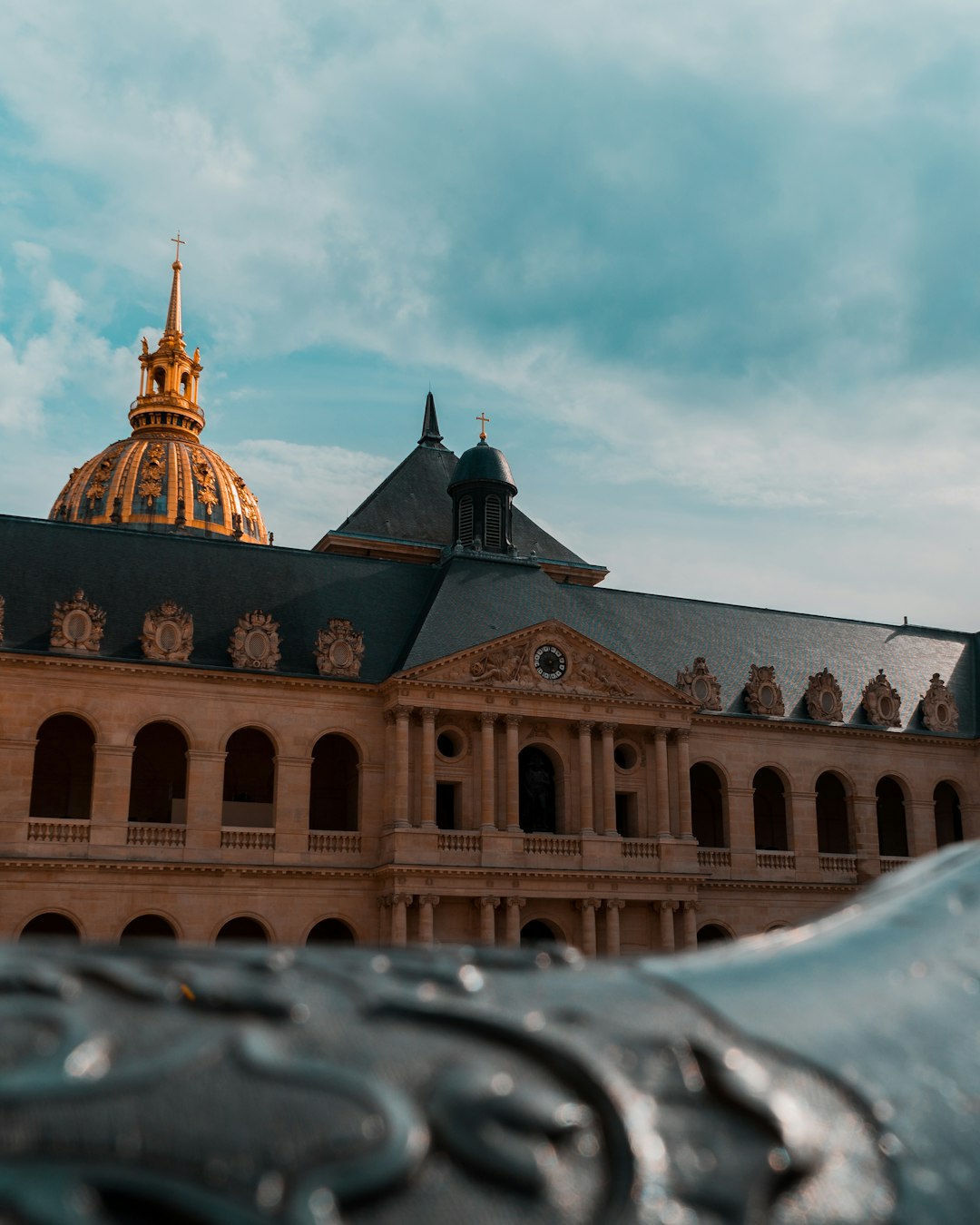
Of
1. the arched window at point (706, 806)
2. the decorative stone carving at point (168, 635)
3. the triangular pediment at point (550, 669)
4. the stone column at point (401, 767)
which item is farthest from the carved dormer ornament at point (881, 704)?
the decorative stone carving at point (168, 635)

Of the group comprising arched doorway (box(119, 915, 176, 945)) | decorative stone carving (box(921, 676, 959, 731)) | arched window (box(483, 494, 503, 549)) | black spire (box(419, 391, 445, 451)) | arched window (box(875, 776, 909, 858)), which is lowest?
arched doorway (box(119, 915, 176, 945))

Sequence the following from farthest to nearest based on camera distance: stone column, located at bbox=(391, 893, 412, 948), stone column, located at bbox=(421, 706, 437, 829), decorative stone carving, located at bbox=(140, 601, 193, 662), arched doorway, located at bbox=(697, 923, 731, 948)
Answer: arched doorway, located at bbox=(697, 923, 731, 948), stone column, located at bbox=(421, 706, 437, 829), decorative stone carving, located at bbox=(140, 601, 193, 662), stone column, located at bbox=(391, 893, 412, 948)

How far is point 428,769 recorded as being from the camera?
42.3 m

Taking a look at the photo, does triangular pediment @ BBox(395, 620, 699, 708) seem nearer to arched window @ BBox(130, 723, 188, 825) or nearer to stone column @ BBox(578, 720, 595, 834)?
stone column @ BBox(578, 720, 595, 834)

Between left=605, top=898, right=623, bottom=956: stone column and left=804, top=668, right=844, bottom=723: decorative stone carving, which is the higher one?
left=804, top=668, right=844, bottom=723: decorative stone carving

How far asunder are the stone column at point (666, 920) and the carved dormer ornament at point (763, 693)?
28.5 feet

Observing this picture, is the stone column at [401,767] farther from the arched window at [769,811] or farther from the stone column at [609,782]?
the arched window at [769,811]

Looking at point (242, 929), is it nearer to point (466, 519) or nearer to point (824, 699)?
point (466, 519)

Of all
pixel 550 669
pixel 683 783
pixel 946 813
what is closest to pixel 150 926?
pixel 550 669

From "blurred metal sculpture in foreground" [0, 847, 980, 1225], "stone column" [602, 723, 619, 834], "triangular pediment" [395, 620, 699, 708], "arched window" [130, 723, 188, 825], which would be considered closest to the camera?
"blurred metal sculpture in foreground" [0, 847, 980, 1225]

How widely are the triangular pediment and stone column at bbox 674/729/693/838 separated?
123cm

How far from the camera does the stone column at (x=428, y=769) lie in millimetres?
42188

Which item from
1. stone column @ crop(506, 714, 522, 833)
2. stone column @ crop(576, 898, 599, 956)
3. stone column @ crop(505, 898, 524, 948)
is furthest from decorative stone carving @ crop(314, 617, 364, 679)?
stone column @ crop(576, 898, 599, 956)

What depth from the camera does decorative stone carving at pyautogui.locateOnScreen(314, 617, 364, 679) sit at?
43750 mm
